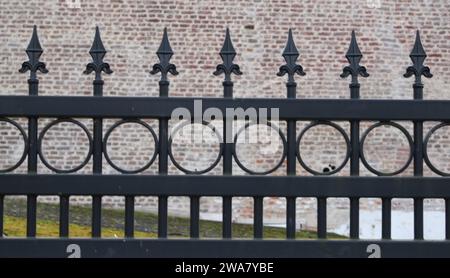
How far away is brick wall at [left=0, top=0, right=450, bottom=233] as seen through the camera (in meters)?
12.9

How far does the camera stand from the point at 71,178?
11.7ft

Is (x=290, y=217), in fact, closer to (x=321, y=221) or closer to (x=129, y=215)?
(x=321, y=221)

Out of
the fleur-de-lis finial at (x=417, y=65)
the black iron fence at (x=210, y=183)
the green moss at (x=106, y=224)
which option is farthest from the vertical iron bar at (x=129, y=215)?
the green moss at (x=106, y=224)

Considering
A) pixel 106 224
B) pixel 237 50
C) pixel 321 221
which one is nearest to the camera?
pixel 321 221

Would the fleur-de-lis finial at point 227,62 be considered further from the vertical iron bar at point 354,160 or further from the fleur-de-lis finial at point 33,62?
the fleur-de-lis finial at point 33,62

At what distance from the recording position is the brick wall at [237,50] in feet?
42.2

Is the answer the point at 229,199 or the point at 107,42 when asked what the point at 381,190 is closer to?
the point at 229,199

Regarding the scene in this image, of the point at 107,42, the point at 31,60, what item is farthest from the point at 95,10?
the point at 31,60

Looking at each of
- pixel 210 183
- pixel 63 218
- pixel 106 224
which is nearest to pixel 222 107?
pixel 210 183

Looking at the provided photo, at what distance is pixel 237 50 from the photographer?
1312cm

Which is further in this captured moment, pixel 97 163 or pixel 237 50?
pixel 237 50

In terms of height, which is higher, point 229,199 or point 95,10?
point 95,10

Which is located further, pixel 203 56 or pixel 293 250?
pixel 203 56
